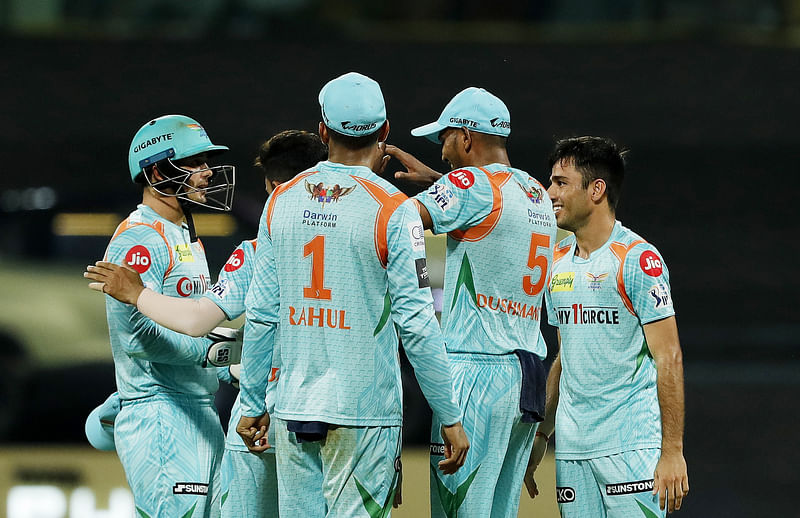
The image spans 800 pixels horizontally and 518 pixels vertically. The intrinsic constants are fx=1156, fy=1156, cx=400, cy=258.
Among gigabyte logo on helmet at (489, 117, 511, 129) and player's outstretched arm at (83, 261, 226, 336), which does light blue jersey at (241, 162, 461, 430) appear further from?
gigabyte logo on helmet at (489, 117, 511, 129)

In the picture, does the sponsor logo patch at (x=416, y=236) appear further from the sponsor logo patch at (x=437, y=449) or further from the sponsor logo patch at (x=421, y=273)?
the sponsor logo patch at (x=437, y=449)

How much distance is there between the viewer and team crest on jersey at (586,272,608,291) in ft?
12.4

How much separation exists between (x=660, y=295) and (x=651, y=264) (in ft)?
0.37

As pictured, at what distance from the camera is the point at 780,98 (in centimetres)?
1108

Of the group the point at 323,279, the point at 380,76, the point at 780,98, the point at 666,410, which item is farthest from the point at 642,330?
the point at 780,98

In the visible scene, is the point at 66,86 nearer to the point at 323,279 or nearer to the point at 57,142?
the point at 57,142

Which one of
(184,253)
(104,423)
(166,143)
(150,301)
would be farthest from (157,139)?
(104,423)

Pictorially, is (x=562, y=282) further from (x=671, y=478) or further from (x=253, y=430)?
(x=253, y=430)

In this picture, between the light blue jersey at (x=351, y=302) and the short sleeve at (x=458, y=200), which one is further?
the short sleeve at (x=458, y=200)

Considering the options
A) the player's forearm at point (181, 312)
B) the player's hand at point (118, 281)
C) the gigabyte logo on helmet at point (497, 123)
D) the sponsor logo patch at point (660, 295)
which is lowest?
the player's forearm at point (181, 312)

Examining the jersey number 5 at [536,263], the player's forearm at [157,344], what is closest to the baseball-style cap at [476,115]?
the jersey number 5 at [536,263]

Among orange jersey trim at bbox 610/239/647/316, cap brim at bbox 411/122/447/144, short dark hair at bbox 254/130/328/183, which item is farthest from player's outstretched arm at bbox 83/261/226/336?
orange jersey trim at bbox 610/239/647/316

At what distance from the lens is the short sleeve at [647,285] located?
12.1ft

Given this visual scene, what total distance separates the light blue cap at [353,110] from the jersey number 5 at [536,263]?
29.0 inches
